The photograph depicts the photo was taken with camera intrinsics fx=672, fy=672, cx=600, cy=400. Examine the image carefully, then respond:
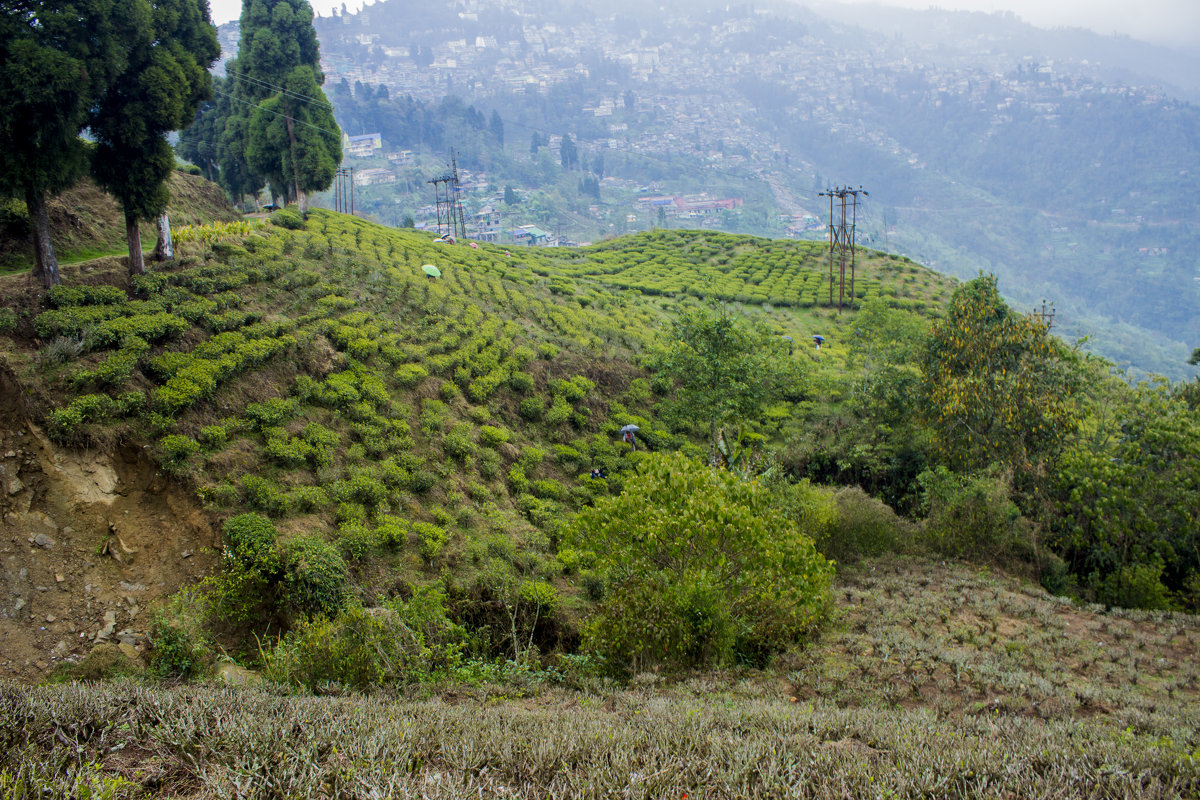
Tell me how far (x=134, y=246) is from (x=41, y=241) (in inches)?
78.2

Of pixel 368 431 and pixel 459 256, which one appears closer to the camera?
pixel 368 431

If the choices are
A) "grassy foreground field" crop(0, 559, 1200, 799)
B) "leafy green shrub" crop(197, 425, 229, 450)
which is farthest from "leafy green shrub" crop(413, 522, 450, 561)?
"grassy foreground field" crop(0, 559, 1200, 799)

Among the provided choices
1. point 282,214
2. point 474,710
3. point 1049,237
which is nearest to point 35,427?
point 474,710

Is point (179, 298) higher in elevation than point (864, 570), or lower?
higher

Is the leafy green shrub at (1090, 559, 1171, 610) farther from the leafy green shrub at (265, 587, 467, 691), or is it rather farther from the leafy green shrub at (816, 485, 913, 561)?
the leafy green shrub at (265, 587, 467, 691)

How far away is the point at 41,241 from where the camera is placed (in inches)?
549

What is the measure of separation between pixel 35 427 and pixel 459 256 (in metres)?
21.9

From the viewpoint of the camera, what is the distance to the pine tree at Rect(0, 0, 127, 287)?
1286 centimetres

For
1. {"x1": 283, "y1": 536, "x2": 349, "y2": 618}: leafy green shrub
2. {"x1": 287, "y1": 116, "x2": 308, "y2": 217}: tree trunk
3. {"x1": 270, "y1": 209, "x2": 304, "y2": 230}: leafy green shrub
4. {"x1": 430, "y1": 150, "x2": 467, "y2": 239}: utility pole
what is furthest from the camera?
{"x1": 430, "y1": 150, "x2": 467, "y2": 239}: utility pole

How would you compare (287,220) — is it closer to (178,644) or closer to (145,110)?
(145,110)

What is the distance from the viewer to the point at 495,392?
19.9 m

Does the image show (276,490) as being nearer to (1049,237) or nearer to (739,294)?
(739,294)

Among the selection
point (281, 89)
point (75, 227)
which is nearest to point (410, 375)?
point (75, 227)

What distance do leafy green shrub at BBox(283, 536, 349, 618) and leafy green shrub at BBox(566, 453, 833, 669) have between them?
13.5ft
